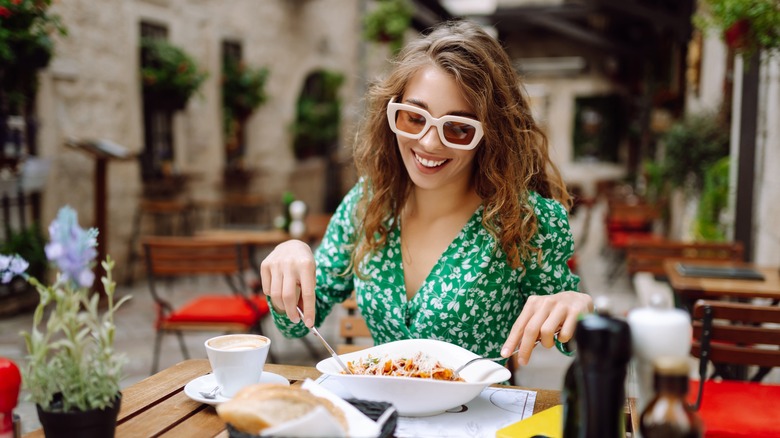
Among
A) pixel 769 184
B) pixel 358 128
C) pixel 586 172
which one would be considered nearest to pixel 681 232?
pixel 769 184

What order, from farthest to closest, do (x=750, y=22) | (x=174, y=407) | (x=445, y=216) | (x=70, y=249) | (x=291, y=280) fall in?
(x=750, y=22) → (x=445, y=216) → (x=291, y=280) → (x=174, y=407) → (x=70, y=249)

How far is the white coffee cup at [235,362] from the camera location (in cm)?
115

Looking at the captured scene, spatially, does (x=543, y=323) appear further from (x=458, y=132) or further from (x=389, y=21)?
(x=389, y=21)

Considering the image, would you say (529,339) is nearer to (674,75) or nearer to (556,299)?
(556,299)

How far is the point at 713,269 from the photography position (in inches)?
114

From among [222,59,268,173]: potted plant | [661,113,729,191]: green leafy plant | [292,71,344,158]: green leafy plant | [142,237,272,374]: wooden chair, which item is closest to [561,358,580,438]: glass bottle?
[142,237,272,374]: wooden chair

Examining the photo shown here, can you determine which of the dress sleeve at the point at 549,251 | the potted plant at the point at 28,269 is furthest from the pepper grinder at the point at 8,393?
the potted plant at the point at 28,269

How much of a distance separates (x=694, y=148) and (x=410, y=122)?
478cm

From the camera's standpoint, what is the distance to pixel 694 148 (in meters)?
5.54

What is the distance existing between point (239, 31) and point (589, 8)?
256 inches

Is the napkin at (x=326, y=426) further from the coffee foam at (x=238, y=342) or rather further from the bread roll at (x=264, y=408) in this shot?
the coffee foam at (x=238, y=342)

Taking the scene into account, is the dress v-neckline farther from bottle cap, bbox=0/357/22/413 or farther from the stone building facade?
bottle cap, bbox=0/357/22/413

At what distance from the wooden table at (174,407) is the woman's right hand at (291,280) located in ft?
0.50

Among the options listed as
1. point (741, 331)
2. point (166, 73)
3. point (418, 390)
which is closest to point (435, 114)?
point (418, 390)
